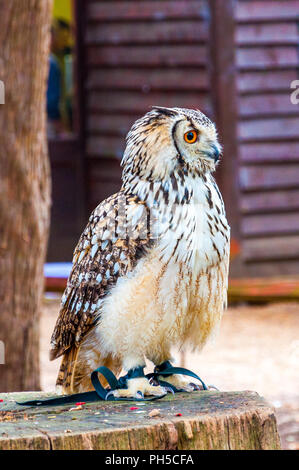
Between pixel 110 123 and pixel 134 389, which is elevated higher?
pixel 110 123

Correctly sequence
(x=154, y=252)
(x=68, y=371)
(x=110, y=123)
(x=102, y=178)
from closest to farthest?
(x=154, y=252) < (x=68, y=371) < (x=110, y=123) < (x=102, y=178)

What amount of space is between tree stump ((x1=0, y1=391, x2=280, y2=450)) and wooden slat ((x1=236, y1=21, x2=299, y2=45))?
636 cm

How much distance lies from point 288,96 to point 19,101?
499cm

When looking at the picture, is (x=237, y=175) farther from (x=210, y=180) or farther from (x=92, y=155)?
(x=210, y=180)

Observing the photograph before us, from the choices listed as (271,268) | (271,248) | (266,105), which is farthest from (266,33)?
(271,268)

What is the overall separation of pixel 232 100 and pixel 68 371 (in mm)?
6071

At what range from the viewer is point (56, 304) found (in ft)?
30.0

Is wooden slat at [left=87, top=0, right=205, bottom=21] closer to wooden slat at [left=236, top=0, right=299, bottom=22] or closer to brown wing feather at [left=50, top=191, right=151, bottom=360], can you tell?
wooden slat at [left=236, top=0, right=299, bottom=22]

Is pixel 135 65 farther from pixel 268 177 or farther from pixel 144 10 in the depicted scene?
pixel 268 177

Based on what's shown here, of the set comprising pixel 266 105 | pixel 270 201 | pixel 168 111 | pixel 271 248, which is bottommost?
pixel 271 248

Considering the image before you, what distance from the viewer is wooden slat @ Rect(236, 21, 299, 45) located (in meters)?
8.16

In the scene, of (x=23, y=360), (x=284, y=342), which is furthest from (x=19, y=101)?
(x=284, y=342)

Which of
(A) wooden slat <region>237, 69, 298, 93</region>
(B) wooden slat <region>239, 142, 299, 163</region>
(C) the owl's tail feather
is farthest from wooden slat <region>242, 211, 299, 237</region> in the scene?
(C) the owl's tail feather

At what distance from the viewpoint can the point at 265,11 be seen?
825 cm
